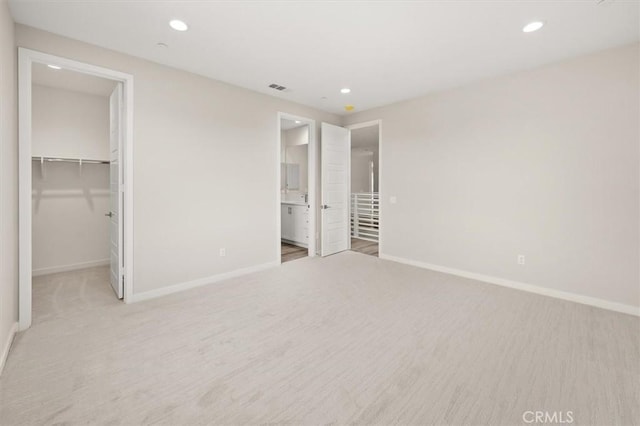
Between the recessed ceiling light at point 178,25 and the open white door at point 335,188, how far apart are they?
273 cm

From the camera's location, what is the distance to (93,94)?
4328 millimetres

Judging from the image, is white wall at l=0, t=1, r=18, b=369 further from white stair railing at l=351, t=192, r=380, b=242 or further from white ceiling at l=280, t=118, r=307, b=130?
white stair railing at l=351, t=192, r=380, b=242

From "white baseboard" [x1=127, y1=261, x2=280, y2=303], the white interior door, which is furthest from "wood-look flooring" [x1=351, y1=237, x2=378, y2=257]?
the white interior door

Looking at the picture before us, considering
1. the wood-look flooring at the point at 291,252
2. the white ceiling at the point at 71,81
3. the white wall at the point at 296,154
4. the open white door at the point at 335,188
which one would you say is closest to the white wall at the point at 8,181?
the white ceiling at the point at 71,81

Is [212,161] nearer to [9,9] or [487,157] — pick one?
[9,9]

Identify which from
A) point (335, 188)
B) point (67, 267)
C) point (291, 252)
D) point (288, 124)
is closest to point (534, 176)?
point (335, 188)

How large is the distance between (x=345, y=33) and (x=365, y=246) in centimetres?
419

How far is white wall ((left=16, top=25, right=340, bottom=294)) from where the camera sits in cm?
311

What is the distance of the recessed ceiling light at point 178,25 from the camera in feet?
7.97

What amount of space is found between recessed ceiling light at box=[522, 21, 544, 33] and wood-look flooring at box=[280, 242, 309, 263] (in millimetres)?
4092

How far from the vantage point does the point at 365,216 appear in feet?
21.9

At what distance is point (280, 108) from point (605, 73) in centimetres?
384

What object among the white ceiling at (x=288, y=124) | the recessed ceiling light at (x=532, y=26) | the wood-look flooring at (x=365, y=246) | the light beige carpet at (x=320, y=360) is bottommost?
the light beige carpet at (x=320, y=360)

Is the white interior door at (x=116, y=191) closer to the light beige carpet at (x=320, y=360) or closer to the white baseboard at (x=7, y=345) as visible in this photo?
the light beige carpet at (x=320, y=360)
